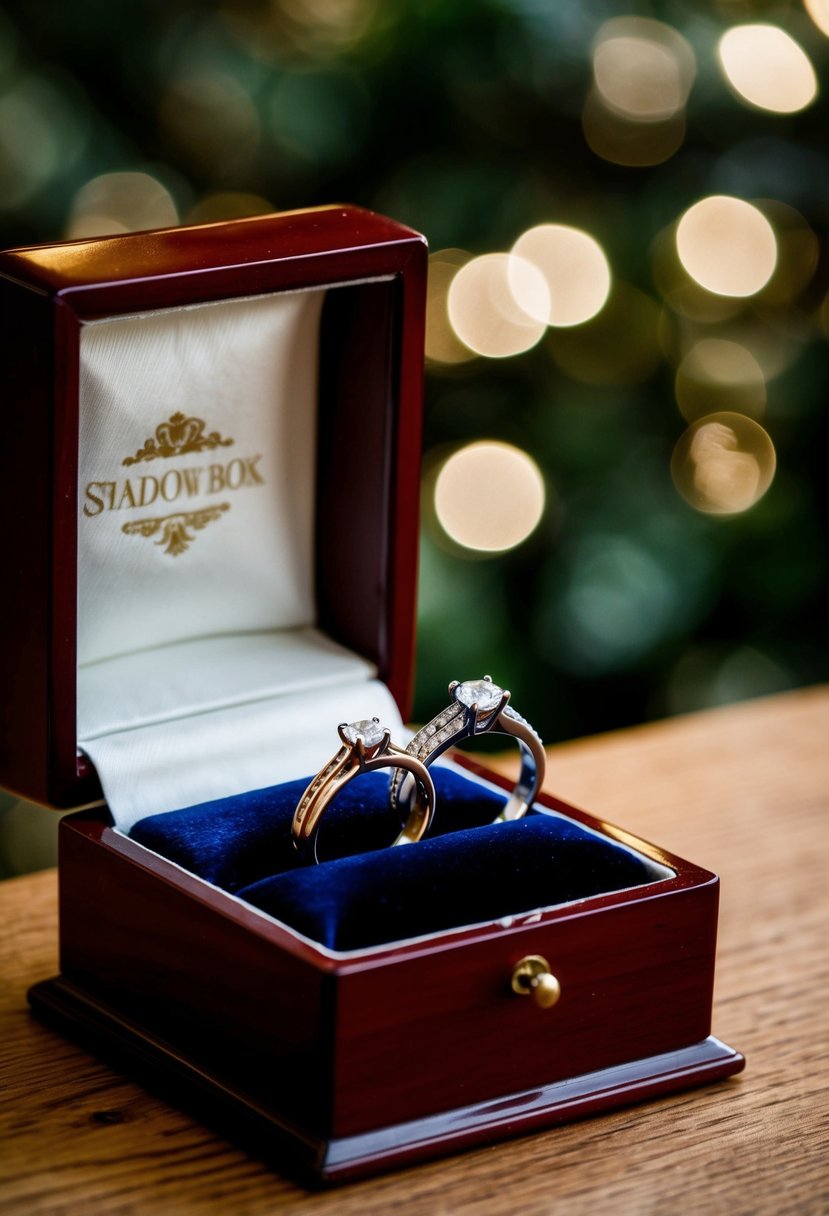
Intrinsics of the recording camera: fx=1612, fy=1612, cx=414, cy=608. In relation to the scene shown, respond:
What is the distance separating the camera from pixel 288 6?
4.16ft

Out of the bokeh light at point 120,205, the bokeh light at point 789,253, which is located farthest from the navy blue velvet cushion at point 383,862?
the bokeh light at point 789,253

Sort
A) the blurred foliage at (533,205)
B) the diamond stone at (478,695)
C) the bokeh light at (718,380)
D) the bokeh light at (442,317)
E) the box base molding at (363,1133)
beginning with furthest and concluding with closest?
the bokeh light at (718,380) < the bokeh light at (442,317) < the blurred foliage at (533,205) < the diamond stone at (478,695) < the box base molding at (363,1133)

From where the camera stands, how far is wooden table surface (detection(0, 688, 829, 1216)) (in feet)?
2.23

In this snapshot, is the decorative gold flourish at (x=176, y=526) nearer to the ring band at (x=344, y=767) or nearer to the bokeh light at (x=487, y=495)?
the ring band at (x=344, y=767)

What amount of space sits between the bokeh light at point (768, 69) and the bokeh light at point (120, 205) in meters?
0.53

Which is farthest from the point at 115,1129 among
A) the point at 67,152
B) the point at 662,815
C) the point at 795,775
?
the point at 67,152

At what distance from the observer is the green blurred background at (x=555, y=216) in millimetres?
1245

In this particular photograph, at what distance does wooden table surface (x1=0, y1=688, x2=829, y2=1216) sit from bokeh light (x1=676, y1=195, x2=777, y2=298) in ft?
2.33

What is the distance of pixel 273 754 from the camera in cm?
89

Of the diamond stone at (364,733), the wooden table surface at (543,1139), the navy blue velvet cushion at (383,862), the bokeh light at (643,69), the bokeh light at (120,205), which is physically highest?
the bokeh light at (643,69)

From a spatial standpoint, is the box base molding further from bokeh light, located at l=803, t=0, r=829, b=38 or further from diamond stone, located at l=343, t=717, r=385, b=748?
bokeh light, located at l=803, t=0, r=829, b=38

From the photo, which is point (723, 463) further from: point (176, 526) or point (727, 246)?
point (176, 526)

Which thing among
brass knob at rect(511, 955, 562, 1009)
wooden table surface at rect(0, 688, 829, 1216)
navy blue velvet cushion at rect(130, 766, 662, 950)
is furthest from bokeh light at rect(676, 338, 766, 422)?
brass knob at rect(511, 955, 562, 1009)

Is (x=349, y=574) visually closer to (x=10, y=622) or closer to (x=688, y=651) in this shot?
(x=10, y=622)
